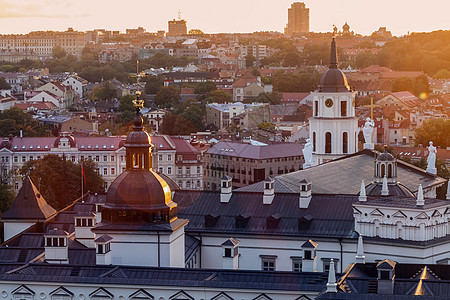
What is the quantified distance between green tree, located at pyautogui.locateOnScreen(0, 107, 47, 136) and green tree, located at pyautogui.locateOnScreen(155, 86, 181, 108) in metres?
43.8

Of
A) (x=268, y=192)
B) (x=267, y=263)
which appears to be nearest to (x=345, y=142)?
(x=268, y=192)

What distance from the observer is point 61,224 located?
59781mm

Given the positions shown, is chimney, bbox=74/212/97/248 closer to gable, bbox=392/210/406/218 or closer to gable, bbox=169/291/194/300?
gable, bbox=392/210/406/218

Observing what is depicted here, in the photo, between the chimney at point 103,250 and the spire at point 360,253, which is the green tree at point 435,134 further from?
the chimney at point 103,250

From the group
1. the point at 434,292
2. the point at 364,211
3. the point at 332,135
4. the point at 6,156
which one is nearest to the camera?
the point at 434,292

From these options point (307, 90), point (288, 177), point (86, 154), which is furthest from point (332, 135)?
point (307, 90)

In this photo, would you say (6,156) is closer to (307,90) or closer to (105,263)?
(105,263)

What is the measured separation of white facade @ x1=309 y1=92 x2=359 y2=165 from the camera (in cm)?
7344

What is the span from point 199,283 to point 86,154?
70.1m

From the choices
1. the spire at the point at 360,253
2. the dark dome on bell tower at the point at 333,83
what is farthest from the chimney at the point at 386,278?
the dark dome on bell tower at the point at 333,83

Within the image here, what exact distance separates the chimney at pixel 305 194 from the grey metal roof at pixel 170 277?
41.2 ft

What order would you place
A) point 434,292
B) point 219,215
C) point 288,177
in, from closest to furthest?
point 434,292
point 219,215
point 288,177

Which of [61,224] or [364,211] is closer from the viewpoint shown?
[364,211]

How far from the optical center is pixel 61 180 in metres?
89.6
